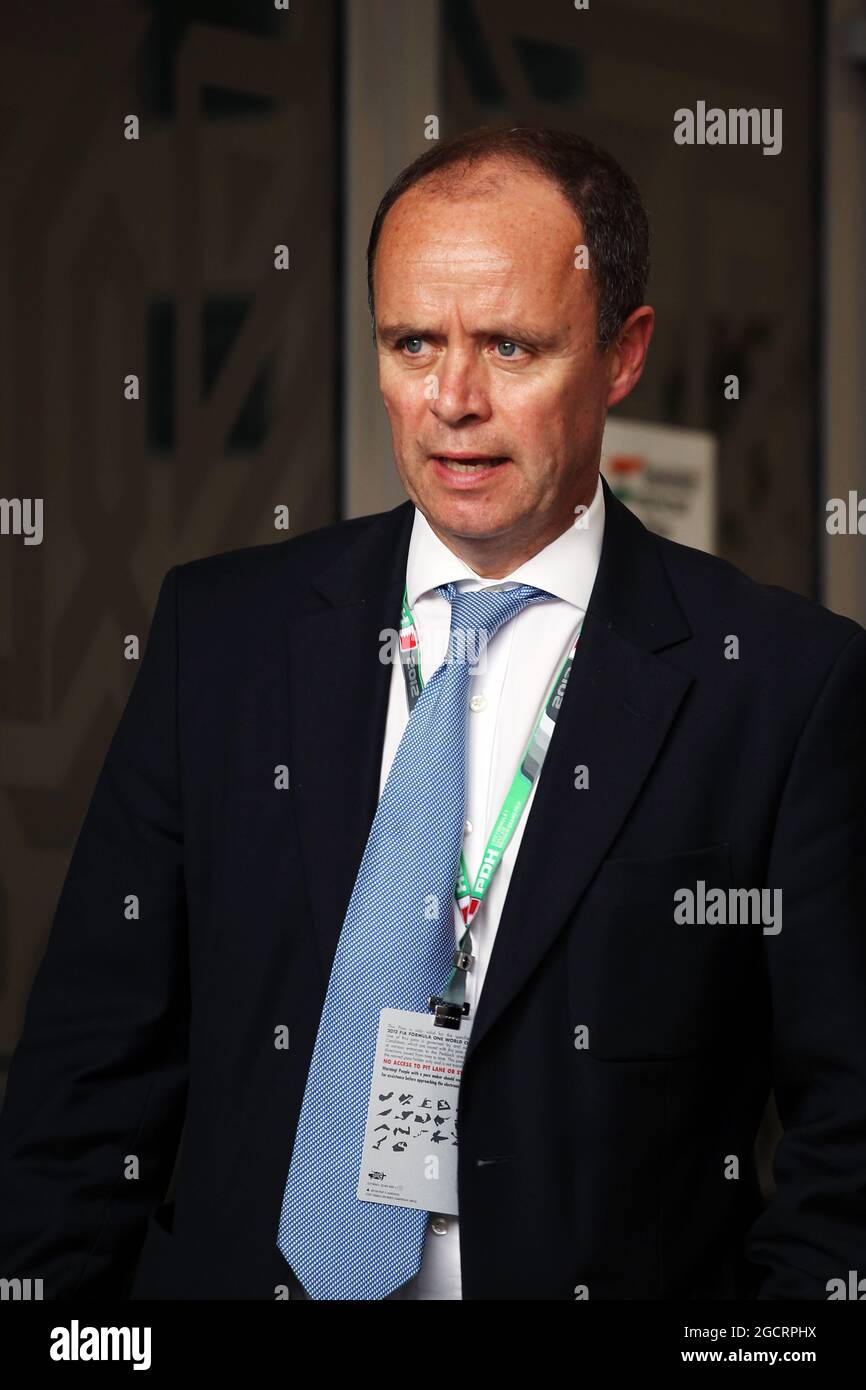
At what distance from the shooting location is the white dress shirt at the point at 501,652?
2.03 meters

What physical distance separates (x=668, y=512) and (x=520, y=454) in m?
2.70

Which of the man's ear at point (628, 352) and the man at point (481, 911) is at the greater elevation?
the man's ear at point (628, 352)

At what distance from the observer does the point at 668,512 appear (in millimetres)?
4637

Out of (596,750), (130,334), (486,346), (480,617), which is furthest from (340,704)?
(130,334)

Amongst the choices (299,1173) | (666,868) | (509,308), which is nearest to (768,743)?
(666,868)

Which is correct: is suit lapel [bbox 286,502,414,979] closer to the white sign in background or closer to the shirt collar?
the shirt collar

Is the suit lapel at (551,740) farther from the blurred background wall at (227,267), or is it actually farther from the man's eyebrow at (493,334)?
the blurred background wall at (227,267)

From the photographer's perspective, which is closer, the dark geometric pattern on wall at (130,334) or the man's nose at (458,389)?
the man's nose at (458,389)

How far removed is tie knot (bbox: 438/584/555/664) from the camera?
2.06 metres

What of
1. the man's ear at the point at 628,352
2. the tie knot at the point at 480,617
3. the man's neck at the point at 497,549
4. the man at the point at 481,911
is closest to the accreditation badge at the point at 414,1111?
the man at the point at 481,911

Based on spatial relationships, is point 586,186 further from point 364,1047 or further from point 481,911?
point 364,1047

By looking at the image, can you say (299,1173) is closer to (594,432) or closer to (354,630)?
(354,630)

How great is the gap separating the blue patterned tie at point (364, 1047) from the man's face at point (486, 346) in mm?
357

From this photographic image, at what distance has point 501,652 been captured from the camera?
6.82 feet
